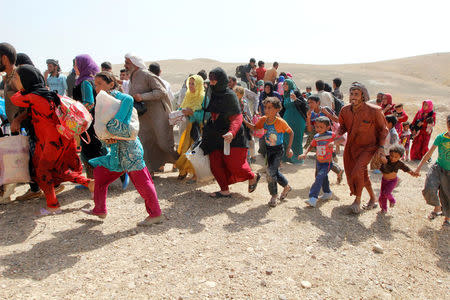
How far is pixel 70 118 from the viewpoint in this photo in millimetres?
4039

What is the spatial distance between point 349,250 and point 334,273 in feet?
1.90

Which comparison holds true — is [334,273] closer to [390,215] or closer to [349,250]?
[349,250]

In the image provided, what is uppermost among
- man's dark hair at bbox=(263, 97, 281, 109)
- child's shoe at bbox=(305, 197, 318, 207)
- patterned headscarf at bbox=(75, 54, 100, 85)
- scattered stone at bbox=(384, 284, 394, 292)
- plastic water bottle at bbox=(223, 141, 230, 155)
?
patterned headscarf at bbox=(75, 54, 100, 85)

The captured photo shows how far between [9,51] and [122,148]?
7.47 feet

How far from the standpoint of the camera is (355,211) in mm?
4695

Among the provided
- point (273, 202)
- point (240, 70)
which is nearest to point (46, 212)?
point (273, 202)

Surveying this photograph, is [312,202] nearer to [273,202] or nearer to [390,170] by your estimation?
[273,202]

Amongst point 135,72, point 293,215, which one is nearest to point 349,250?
point 293,215

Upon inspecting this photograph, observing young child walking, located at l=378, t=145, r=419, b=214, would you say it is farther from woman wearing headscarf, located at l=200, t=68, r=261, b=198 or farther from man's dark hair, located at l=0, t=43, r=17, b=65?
man's dark hair, located at l=0, t=43, r=17, b=65

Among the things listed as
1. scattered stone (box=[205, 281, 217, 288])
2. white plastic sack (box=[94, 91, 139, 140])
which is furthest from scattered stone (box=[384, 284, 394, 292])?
white plastic sack (box=[94, 91, 139, 140])

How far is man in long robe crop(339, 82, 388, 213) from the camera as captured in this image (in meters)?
4.48

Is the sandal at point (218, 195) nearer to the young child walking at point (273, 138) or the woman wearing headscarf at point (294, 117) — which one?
the young child walking at point (273, 138)

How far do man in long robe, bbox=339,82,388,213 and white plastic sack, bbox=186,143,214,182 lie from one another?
2.01 metres

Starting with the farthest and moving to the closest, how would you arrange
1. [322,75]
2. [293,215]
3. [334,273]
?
[322,75] → [293,215] → [334,273]
